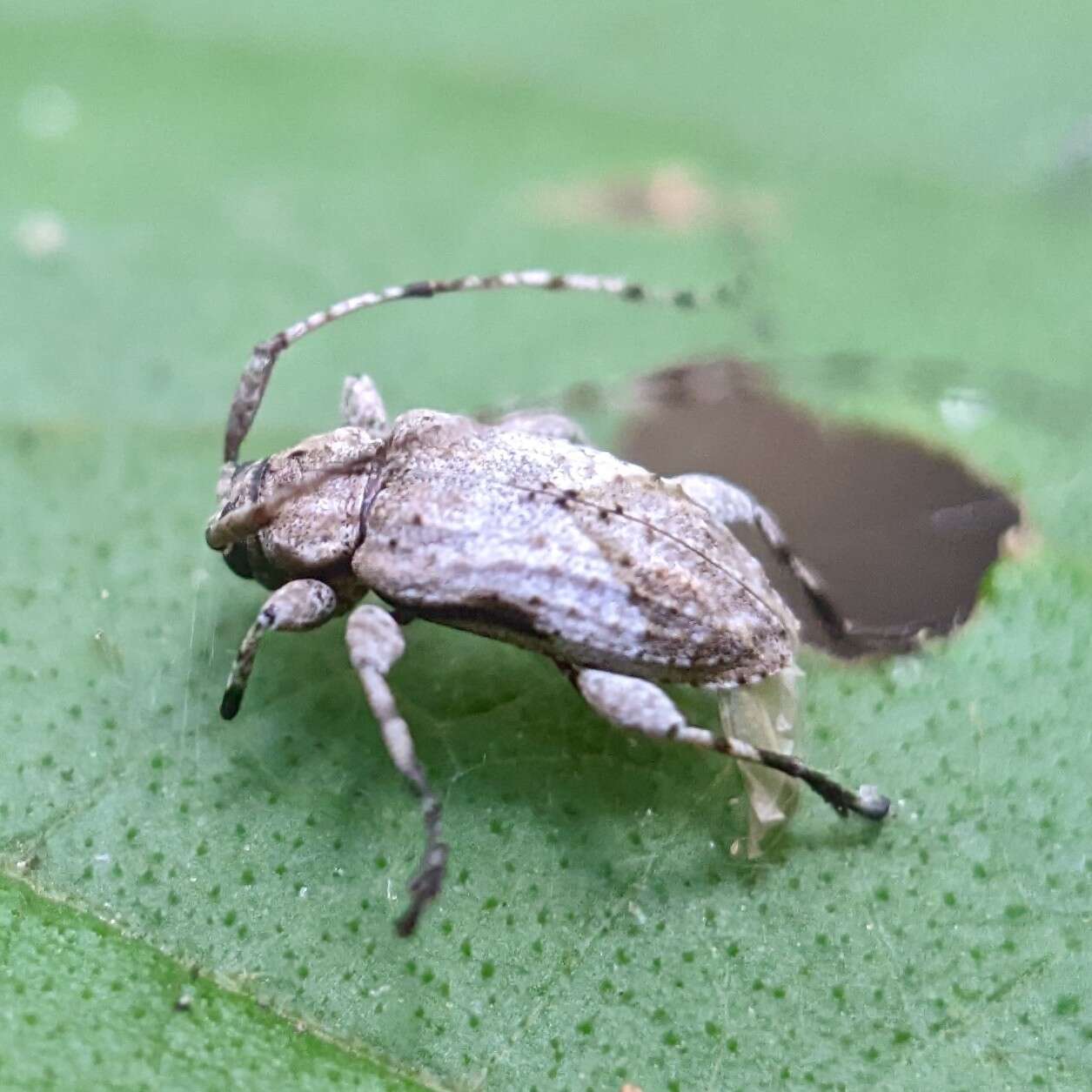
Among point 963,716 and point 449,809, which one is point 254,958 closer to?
point 449,809

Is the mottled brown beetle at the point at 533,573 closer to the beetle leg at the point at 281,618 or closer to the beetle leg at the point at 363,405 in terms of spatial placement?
the beetle leg at the point at 281,618

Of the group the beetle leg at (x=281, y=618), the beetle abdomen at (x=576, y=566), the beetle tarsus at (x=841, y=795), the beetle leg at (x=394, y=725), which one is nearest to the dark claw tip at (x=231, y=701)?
the beetle leg at (x=281, y=618)

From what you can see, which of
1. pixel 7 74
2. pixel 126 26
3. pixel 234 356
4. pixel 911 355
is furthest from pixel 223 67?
pixel 911 355

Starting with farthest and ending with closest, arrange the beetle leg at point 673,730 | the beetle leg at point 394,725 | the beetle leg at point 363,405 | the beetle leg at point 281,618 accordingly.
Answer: the beetle leg at point 363,405
the beetle leg at point 281,618
the beetle leg at point 673,730
the beetle leg at point 394,725

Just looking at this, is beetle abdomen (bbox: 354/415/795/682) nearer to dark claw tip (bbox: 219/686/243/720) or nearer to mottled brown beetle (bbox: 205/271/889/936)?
mottled brown beetle (bbox: 205/271/889/936)

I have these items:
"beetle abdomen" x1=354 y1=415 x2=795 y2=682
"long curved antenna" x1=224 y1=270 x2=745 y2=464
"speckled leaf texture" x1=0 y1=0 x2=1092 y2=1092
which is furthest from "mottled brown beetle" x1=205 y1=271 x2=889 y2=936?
"long curved antenna" x1=224 y1=270 x2=745 y2=464

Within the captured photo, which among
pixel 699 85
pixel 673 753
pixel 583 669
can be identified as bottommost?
pixel 673 753
